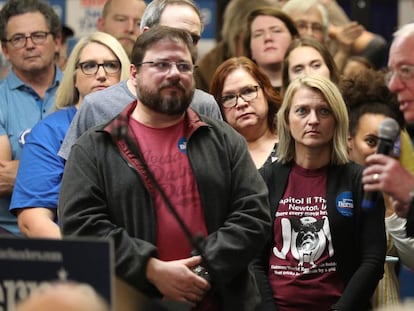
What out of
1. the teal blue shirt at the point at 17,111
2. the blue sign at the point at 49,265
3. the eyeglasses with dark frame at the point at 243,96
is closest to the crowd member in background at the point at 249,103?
the eyeglasses with dark frame at the point at 243,96

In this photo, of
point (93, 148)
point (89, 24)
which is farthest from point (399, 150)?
point (89, 24)

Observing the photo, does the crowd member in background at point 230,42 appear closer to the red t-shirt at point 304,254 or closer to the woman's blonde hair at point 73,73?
the woman's blonde hair at point 73,73

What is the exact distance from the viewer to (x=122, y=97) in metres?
5.03

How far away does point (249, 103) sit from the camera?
5848mm

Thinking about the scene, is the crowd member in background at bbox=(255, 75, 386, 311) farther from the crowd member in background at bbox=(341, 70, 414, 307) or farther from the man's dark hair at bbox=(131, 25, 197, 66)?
the man's dark hair at bbox=(131, 25, 197, 66)

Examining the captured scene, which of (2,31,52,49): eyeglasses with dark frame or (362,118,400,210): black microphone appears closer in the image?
(362,118,400,210): black microphone

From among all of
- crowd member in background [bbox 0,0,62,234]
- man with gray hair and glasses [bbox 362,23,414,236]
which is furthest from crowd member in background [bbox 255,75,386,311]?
crowd member in background [bbox 0,0,62,234]

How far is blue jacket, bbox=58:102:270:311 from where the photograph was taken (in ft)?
14.4

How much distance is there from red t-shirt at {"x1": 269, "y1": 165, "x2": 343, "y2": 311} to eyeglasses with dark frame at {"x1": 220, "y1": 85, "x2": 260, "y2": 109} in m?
0.79

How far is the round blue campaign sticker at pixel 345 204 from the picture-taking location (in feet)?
16.9

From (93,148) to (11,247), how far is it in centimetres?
116

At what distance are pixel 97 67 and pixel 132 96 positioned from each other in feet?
2.17

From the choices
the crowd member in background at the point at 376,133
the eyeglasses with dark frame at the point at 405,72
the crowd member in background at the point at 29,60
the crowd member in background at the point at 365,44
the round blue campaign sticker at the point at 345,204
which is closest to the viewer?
the eyeglasses with dark frame at the point at 405,72

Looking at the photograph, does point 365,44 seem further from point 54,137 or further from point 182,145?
point 182,145
